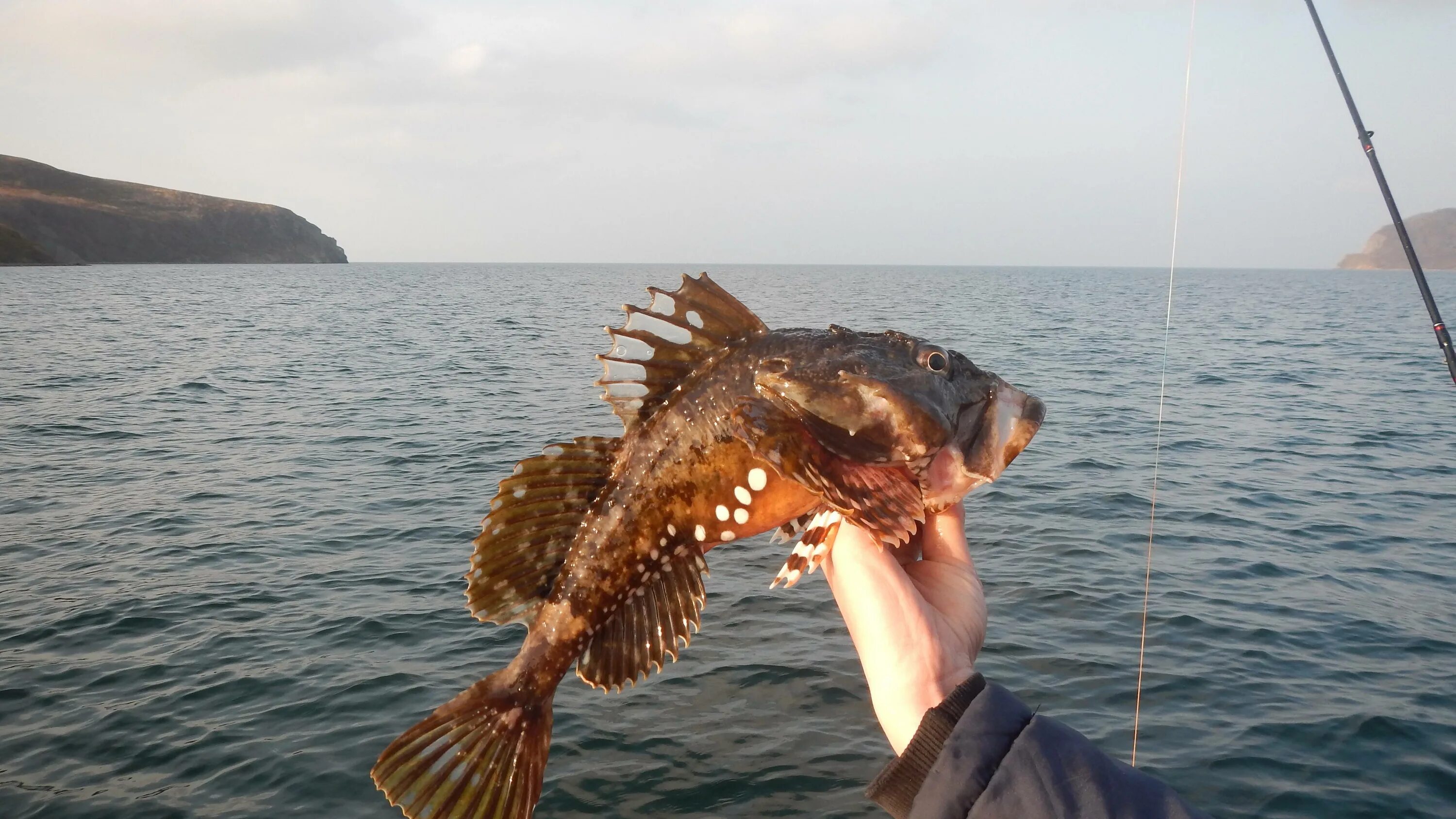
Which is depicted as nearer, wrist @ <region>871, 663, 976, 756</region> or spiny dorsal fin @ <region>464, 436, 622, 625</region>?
wrist @ <region>871, 663, 976, 756</region>

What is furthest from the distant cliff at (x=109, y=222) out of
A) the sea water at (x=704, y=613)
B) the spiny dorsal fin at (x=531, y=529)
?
the spiny dorsal fin at (x=531, y=529)

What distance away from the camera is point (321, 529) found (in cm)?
1430

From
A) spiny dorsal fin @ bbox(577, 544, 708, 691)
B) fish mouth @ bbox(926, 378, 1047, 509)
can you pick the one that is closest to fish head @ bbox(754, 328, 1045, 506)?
fish mouth @ bbox(926, 378, 1047, 509)

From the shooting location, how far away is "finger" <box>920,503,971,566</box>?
3.59 metres

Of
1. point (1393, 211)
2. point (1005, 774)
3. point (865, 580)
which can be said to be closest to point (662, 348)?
point (865, 580)

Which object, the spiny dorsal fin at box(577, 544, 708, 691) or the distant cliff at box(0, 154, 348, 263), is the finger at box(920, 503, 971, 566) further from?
the distant cliff at box(0, 154, 348, 263)

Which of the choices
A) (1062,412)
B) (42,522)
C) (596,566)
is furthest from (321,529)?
(1062,412)

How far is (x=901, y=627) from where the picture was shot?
2.91m

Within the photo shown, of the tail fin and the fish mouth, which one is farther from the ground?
the fish mouth

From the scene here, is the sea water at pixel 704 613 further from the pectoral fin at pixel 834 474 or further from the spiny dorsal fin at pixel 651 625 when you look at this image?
the pectoral fin at pixel 834 474

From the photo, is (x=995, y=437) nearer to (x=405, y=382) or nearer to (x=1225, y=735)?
(x=1225, y=735)

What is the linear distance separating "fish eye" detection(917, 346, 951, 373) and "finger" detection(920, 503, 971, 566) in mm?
569

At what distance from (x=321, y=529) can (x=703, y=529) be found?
12.6m

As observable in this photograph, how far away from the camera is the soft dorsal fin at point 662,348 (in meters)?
3.79
